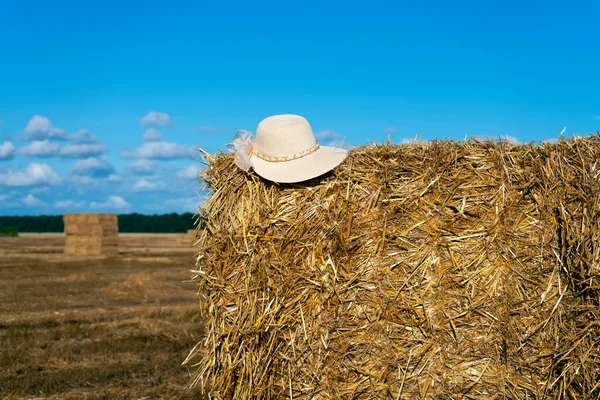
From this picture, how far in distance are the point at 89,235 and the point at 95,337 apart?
1656cm

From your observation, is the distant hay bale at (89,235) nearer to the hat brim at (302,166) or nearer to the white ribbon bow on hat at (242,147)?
the white ribbon bow on hat at (242,147)

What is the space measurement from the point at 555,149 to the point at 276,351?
2.85 meters

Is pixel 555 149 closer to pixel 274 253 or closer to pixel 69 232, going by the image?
Result: pixel 274 253

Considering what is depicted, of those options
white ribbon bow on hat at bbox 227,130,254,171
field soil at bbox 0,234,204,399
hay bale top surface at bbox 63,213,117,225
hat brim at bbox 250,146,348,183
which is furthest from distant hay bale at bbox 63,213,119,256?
hat brim at bbox 250,146,348,183

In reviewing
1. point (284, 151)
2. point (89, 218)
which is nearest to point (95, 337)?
point (284, 151)

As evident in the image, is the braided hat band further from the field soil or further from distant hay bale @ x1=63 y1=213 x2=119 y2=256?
distant hay bale @ x1=63 y1=213 x2=119 y2=256

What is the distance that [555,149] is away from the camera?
205 inches

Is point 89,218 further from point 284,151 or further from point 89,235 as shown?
point 284,151

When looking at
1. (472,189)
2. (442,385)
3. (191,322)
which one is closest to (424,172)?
(472,189)

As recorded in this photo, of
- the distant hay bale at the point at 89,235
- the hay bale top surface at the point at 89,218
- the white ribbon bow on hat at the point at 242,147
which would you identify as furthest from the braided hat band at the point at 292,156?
the hay bale top surface at the point at 89,218

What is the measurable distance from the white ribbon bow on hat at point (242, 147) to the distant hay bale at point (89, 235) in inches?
816

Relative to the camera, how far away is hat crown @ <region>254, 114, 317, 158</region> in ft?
17.8

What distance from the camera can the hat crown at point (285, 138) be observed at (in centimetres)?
541

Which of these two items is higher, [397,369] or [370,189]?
[370,189]
